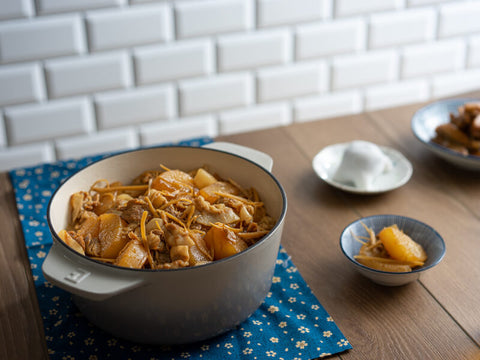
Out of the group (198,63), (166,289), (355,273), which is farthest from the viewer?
(198,63)

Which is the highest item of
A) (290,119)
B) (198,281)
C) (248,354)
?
(198,281)

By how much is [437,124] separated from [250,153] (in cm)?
56

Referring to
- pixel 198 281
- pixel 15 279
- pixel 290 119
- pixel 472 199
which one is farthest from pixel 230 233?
pixel 290 119

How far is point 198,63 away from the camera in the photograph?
6.66 ft

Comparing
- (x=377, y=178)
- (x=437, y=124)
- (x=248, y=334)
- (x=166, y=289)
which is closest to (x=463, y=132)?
(x=437, y=124)

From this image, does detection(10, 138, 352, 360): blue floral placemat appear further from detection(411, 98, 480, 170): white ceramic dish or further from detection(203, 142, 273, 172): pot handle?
detection(411, 98, 480, 170): white ceramic dish

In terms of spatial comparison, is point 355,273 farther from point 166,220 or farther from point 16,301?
point 16,301

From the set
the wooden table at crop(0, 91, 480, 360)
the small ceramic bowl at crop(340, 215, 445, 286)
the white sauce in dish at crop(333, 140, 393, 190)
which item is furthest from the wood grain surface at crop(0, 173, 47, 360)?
the white sauce in dish at crop(333, 140, 393, 190)

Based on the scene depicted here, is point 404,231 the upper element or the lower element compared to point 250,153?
lower

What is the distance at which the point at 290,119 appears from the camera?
7.63 feet

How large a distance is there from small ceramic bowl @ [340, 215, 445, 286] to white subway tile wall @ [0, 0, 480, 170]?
1180mm

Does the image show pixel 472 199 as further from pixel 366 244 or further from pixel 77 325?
pixel 77 325

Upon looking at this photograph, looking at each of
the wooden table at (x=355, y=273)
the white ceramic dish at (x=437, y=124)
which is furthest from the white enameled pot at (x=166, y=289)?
the white ceramic dish at (x=437, y=124)

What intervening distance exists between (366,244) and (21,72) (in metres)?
1.32
